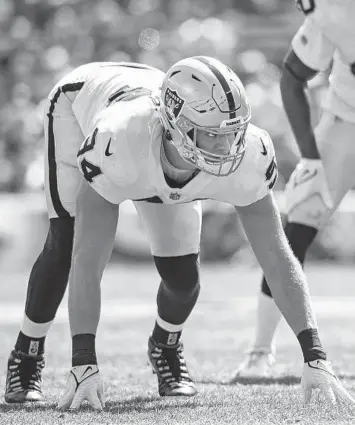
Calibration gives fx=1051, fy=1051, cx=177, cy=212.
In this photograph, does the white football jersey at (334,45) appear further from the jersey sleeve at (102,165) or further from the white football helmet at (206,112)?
the jersey sleeve at (102,165)

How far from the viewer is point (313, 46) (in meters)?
5.07

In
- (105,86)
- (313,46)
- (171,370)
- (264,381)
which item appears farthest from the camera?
(313,46)

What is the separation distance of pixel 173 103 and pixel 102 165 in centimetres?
33

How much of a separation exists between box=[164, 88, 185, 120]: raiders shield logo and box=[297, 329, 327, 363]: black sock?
0.90 m

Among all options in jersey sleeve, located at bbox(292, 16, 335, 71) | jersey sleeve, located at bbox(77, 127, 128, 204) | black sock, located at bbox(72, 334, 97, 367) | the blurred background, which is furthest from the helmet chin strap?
the blurred background

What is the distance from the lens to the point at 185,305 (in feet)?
14.7

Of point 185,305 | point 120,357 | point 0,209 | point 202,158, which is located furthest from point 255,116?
point 202,158

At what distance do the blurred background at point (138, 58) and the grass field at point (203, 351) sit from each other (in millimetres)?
443

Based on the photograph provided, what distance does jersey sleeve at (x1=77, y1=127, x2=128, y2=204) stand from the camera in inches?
144

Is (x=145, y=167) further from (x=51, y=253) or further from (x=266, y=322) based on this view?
(x=266, y=322)

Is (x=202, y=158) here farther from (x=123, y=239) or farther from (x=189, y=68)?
(x=123, y=239)

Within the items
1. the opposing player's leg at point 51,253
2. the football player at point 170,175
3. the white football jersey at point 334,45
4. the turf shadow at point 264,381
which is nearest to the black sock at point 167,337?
the turf shadow at point 264,381

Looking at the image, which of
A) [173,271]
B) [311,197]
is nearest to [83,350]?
[173,271]

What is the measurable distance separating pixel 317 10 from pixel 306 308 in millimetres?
1783
